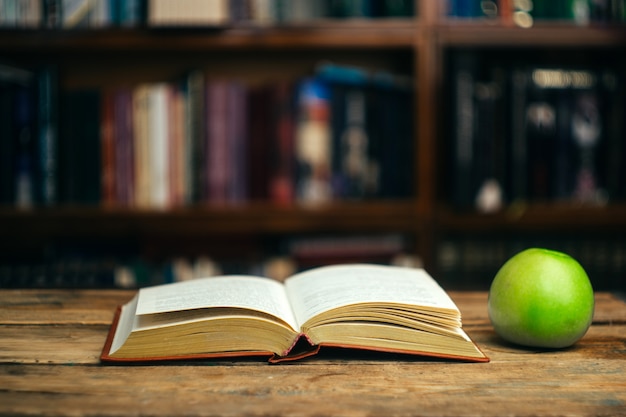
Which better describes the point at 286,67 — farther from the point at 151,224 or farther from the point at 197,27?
the point at 151,224

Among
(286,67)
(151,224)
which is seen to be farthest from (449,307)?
(286,67)

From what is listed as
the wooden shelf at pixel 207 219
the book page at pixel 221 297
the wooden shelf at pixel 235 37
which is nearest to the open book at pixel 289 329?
the book page at pixel 221 297

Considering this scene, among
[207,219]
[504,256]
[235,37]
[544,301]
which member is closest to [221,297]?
[544,301]

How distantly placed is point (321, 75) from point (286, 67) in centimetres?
24

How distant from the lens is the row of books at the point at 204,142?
1727 millimetres

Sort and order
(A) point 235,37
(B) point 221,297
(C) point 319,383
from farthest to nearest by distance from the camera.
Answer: (A) point 235,37 → (B) point 221,297 → (C) point 319,383

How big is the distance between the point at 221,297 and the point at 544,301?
1.15 feet

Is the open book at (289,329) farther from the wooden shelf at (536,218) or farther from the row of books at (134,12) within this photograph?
the row of books at (134,12)

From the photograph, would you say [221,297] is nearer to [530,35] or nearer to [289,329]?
[289,329]

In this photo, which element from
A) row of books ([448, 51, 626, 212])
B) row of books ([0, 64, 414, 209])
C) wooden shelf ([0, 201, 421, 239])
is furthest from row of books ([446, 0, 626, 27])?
wooden shelf ([0, 201, 421, 239])

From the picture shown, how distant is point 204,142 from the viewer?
172cm

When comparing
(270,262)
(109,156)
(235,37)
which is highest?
(235,37)

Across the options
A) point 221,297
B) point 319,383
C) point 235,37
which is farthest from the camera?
point 235,37

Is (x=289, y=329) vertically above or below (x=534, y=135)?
below
